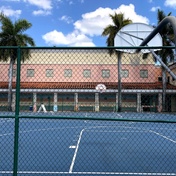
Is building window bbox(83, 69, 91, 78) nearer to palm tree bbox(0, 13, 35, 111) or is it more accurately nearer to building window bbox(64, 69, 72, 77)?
building window bbox(64, 69, 72, 77)

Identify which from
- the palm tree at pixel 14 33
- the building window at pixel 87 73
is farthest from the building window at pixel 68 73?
the palm tree at pixel 14 33

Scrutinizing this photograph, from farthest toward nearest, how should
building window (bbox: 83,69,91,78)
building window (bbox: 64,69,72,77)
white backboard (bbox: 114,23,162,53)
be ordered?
building window (bbox: 64,69,72,77)
building window (bbox: 83,69,91,78)
white backboard (bbox: 114,23,162,53)

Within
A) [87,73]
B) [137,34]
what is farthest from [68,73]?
[137,34]

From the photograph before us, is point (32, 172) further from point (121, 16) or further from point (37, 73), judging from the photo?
point (121, 16)

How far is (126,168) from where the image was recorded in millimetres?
6457

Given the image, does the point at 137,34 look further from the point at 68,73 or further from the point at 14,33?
the point at 14,33

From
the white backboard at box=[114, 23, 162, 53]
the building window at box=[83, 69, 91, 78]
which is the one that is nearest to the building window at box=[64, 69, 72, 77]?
the building window at box=[83, 69, 91, 78]

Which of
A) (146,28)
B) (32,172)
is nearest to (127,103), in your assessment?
(146,28)

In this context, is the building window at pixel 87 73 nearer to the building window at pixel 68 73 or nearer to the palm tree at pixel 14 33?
the building window at pixel 68 73

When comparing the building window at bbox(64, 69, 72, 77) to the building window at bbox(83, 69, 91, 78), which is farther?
the building window at bbox(64, 69, 72, 77)

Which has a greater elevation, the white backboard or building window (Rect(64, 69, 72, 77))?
building window (Rect(64, 69, 72, 77))

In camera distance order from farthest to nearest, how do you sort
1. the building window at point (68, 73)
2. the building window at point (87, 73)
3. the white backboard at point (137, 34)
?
1. the building window at point (68, 73)
2. the building window at point (87, 73)
3. the white backboard at point (137, 34)

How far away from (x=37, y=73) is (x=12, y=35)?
6209mm

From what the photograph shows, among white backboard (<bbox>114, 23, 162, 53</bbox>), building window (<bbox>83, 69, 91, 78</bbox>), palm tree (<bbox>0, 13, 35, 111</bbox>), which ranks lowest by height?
white backboard (<bbox>114, 23, 162, 53</bbox>)
